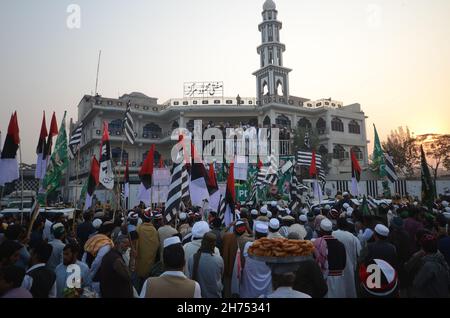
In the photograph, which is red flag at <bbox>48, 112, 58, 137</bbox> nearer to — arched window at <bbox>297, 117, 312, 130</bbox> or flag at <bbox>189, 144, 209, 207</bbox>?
flag at <bbox>189, 144, 209, 207</bbox>

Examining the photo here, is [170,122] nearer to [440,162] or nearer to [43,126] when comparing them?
[43,126]

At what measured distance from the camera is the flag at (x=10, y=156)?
736cm

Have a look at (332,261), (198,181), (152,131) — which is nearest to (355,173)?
(198,181)

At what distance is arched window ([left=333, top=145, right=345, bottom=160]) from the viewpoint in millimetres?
36312

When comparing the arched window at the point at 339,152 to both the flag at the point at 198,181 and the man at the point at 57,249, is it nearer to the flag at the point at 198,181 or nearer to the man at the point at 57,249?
the flag at the point at 198,181

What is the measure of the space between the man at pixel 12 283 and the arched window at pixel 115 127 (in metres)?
32.5

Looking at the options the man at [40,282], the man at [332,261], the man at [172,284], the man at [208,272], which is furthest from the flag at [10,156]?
the man at [332,261]

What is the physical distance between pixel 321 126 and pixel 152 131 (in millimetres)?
19107

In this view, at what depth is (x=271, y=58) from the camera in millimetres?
39500

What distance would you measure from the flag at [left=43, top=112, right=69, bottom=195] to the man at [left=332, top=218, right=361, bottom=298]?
7.53 meters

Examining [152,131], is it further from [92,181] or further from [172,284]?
[172,284]

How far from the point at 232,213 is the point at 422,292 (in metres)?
3.84

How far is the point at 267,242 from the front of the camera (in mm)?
4340

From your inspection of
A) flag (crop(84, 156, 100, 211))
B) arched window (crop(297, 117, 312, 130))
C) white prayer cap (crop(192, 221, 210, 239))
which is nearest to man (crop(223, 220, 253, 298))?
white prayer cap (crop(192, 221, 210, 239))
